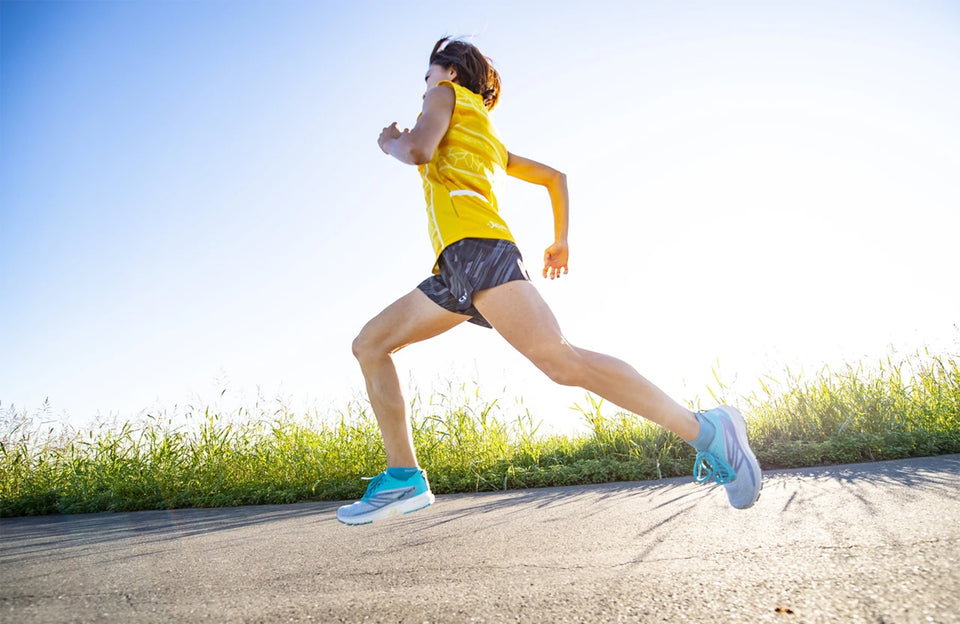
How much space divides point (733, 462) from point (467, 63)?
1.99 meters

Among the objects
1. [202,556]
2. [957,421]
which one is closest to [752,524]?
[202,556]

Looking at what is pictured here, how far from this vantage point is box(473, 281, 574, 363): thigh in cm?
205

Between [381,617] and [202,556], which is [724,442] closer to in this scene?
[381,617]

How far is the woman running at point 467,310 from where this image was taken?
2084 mm

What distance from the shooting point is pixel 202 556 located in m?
2.63

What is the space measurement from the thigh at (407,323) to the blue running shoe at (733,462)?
1.09 m

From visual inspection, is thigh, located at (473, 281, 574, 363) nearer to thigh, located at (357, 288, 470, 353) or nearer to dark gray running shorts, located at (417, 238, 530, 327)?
dark gray running shorts, located at (417, 238, 530, 327)

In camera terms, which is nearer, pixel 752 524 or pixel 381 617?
pixel 381 617

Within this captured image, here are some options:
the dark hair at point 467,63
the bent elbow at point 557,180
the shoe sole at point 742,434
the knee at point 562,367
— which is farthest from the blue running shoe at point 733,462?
the dark hair at point 467,63

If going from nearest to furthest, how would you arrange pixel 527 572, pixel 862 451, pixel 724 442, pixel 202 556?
pixel 527 572
pixel 724 442
pixel 202 556
pixel 862 451

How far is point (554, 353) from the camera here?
6.73 feet

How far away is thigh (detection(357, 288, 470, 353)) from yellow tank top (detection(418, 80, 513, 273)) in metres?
0.17

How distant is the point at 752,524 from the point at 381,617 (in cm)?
167

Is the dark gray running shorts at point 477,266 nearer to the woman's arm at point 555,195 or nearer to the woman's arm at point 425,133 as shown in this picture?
the woman's arm at point 425,133
